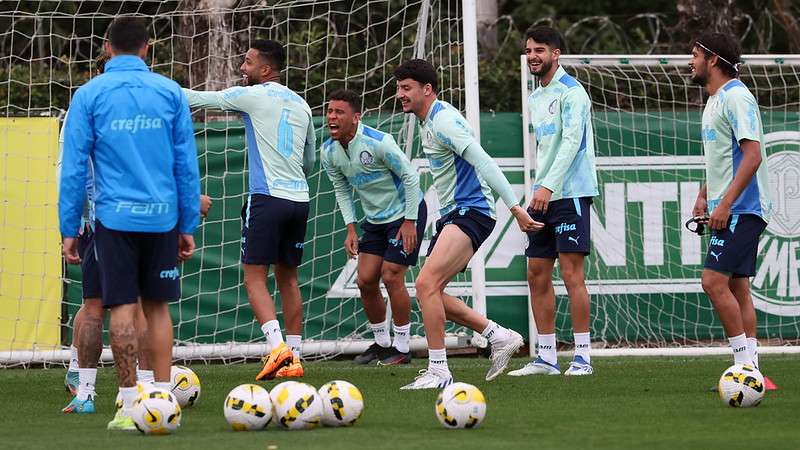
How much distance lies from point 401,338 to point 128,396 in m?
4.50

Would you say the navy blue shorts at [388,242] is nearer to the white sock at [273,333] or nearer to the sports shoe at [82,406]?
the white sock at [273,333]

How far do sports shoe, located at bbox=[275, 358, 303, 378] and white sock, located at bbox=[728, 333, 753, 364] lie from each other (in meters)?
2.93

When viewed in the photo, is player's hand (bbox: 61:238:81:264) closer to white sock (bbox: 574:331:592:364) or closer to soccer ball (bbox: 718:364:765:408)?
soccer ball (bbox: 718:364:765:408)

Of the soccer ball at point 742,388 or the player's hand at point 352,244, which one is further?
the player's hand at point 352,244

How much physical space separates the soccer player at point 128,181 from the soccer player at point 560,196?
123 inches

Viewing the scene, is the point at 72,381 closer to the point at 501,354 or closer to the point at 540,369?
the point at 501,354

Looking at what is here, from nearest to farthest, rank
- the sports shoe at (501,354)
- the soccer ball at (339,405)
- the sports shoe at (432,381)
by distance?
the soccer ball at (339,405)
the sports shoe at (432,381)
the sports shoe at (501,354)

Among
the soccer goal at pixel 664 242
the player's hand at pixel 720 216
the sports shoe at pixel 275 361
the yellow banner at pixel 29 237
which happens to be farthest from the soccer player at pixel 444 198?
the yellow banner at pixel 29 237

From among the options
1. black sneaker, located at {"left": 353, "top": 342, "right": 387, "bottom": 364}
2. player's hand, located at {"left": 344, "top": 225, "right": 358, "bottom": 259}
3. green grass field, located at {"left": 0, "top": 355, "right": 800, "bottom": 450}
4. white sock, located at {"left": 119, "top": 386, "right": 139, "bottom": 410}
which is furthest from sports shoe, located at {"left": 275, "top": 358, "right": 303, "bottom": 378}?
white sock, located at {"left": 119, "top": 386, "right": 139, "bottom": 410}

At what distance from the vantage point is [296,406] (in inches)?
257

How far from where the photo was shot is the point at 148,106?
6.78 meters

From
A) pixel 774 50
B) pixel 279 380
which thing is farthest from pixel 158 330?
pixel 774 50

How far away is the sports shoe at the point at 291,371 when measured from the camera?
9.32 meters

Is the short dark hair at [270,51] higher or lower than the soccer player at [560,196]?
higher
